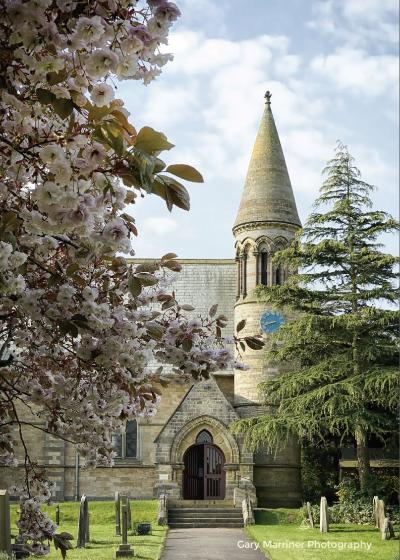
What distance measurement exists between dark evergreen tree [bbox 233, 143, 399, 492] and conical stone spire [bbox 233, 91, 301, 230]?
425cm

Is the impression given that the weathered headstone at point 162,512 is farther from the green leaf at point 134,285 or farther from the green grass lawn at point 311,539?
the green leaf at point 134,285

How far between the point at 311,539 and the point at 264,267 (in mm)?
13715

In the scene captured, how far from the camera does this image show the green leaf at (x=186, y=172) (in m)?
3.66

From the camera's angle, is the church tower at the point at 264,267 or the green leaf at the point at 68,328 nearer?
the green leaf at the point at 68,328

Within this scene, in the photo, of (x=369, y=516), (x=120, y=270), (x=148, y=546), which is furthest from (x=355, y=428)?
(x=120, y=270)

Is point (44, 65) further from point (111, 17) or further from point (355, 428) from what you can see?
point (355, 428)

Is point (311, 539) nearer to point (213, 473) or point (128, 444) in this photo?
point (213, 473)

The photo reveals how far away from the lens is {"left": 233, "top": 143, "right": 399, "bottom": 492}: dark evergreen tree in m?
24.7

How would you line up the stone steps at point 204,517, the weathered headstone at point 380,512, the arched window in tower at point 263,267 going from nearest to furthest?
the weathered headstone at point 380,512 → the stone steps at point 204,517 → the arched window in tower at point 263,267

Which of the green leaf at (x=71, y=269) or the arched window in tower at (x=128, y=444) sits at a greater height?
the green leaf at (x=71, y=269)

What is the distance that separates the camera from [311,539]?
773 inches

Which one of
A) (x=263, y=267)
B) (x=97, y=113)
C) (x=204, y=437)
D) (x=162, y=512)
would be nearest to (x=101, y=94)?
(x=97, y=113)

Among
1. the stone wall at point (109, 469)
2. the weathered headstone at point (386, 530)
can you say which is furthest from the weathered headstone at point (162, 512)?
the weathered headstone at point (386, 530)

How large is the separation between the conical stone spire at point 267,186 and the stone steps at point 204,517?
37.6 feet
